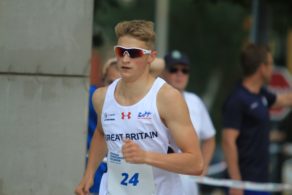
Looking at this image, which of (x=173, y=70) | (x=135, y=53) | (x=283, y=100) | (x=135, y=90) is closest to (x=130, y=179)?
(x=135, y=90)

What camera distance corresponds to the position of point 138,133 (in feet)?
14.0

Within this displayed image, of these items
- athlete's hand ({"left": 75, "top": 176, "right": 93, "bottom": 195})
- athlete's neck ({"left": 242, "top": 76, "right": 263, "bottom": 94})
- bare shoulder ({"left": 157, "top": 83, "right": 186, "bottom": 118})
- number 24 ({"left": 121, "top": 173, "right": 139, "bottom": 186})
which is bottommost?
athlete's hand ({"left": 75, "top": 176, "right": 93, "bottom": 195})

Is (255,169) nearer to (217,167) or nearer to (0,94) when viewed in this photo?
(0,94)

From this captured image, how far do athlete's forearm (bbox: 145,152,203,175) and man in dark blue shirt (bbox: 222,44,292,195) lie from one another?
202 cm

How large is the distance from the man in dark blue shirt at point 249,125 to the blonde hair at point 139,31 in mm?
2093

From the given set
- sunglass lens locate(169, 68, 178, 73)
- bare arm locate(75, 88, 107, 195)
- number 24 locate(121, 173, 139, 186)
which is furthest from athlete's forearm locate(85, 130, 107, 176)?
sunglass lens locate(169, 68, 178, 73)

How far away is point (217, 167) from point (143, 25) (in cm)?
788

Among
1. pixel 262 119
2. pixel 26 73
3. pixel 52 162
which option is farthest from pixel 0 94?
pixel 262 119

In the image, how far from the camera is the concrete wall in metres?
5.23

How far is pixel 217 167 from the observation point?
472 inches

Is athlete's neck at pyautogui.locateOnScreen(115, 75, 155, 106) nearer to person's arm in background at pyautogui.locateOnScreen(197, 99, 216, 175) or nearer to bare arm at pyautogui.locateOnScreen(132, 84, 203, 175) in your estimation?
bare arm at pyautogui.locateOnScreen(132, 84, 203, 175)

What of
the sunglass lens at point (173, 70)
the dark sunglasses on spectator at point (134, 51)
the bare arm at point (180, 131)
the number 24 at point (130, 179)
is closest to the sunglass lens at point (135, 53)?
the dark sunglasses on spectator at point (134, 51)

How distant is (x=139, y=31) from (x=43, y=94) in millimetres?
1261

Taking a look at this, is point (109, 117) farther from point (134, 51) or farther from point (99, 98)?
point (134, 51)
